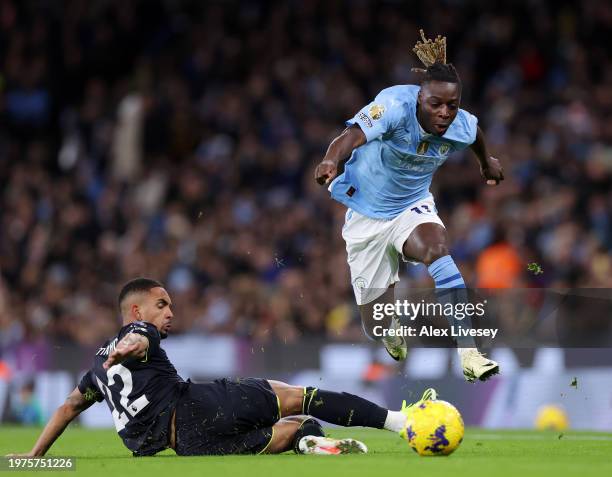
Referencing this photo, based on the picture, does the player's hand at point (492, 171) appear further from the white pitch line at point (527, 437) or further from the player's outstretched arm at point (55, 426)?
the player's outstretched arm at point (55, 426)

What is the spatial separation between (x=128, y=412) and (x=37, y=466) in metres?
0.64

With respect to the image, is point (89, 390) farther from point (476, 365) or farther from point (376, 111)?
point (376, 111)

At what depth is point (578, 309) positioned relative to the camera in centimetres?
1237

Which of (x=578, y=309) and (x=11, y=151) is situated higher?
(x=11, y=151)

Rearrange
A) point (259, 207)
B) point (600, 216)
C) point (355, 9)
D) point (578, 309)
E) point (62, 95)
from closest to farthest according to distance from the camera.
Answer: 1. point (578, 309)
2. point (600, 216)
3. point (259, 207)
4. point (355, 9)
5. point (62, 95)

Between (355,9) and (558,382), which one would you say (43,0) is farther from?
(558,382)

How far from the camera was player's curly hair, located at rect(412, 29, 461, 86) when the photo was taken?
353 inches

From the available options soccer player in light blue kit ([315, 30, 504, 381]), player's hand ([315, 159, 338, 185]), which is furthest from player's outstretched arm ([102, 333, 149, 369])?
soccer player in light blue kit ([315, 30, 504, 381])

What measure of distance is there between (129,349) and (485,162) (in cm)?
344

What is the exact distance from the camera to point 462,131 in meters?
9.39

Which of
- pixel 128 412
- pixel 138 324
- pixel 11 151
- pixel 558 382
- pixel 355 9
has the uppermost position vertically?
pixel 355 9

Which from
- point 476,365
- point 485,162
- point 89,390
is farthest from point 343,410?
point 485,162

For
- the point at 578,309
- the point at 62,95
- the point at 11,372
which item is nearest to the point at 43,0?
the point at 62,95

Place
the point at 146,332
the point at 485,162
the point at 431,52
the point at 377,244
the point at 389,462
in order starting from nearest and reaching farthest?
the point at 389,462 < the point at 146,332 < the point at 431,52 < the point at 485,162 < the point at 377,244
